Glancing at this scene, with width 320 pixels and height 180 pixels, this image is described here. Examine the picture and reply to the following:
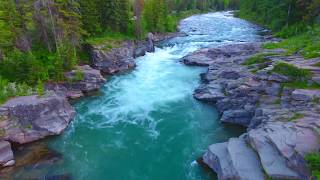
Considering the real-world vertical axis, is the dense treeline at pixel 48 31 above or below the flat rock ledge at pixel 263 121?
above

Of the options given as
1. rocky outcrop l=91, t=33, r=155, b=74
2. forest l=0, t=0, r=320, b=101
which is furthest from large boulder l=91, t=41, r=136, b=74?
forest l=0, t=0, r=320, b=101

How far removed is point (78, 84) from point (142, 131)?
1178 centimetres

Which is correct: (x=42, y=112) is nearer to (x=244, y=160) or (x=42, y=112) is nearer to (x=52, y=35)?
(x=52, y=35)

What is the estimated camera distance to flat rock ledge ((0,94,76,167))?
88.5 ft

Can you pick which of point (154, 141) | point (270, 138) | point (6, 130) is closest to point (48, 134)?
point (6, 130)

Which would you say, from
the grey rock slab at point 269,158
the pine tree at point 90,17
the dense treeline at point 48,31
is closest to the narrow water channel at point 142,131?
the grey rock slab at point 269,158

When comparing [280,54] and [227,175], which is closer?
[227,175]

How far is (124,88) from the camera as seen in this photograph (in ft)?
131

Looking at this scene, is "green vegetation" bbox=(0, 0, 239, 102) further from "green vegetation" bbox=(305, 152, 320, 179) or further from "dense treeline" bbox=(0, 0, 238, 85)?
"green vegetation" bbox=(305, 152, 320, 179)

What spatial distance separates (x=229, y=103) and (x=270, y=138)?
10.4 m

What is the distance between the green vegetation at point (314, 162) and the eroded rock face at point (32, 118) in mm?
19900

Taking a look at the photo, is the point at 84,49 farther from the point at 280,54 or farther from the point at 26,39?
the point at 280,54

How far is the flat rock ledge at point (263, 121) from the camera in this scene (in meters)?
19.7

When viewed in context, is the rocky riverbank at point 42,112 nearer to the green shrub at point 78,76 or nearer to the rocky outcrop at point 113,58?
the green shrub at point 78,76
